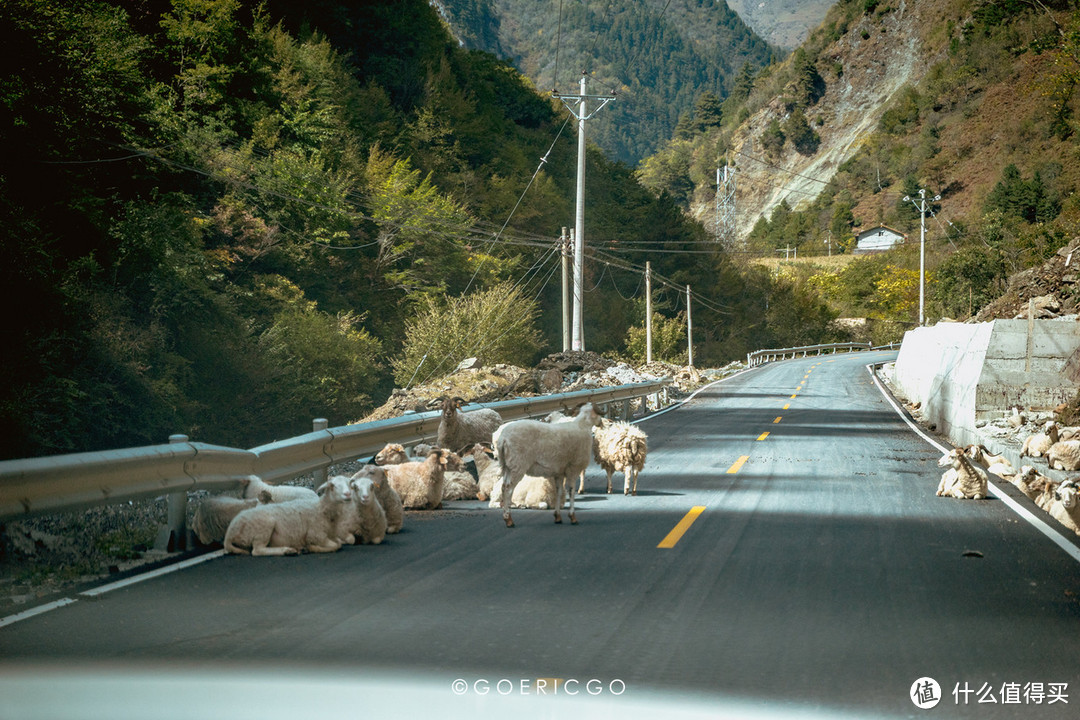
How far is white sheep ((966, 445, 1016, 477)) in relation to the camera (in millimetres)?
13891

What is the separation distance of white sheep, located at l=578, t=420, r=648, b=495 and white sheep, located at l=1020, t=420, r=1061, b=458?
672 cm

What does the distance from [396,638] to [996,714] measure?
300 cm

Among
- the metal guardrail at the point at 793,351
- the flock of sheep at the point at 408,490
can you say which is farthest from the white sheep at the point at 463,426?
the metal guardrail at the point at 793,351

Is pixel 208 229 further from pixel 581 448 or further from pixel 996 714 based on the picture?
pixel 996 714

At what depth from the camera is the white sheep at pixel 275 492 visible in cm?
844

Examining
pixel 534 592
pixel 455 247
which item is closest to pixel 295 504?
pixel 534 592

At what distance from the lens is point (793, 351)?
87.7 metres

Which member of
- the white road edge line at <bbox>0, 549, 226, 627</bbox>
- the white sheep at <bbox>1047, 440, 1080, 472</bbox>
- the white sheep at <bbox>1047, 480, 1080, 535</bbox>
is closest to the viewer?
the white road edge line at <bbox>0, 549, 226, 627</bbox>

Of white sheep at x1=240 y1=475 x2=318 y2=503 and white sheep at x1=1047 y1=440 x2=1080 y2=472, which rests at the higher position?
white sheep at x1=240 y1=475 x2=318 y2=503

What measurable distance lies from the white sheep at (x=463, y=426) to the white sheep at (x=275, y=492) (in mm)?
4629

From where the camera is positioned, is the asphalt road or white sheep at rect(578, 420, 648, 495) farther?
white sheep at rect(578, 420, 648, 495)

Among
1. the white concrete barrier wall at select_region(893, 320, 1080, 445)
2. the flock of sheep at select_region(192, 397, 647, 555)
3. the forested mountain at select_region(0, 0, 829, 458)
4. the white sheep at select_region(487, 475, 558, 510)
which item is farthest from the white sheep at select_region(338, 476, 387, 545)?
the forested mountain at select_region(0, 0, 829, 458)

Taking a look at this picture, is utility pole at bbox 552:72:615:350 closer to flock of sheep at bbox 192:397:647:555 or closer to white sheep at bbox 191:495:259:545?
flock of sheep at bbox 192:397:647:555

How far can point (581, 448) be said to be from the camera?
30.7 feet
